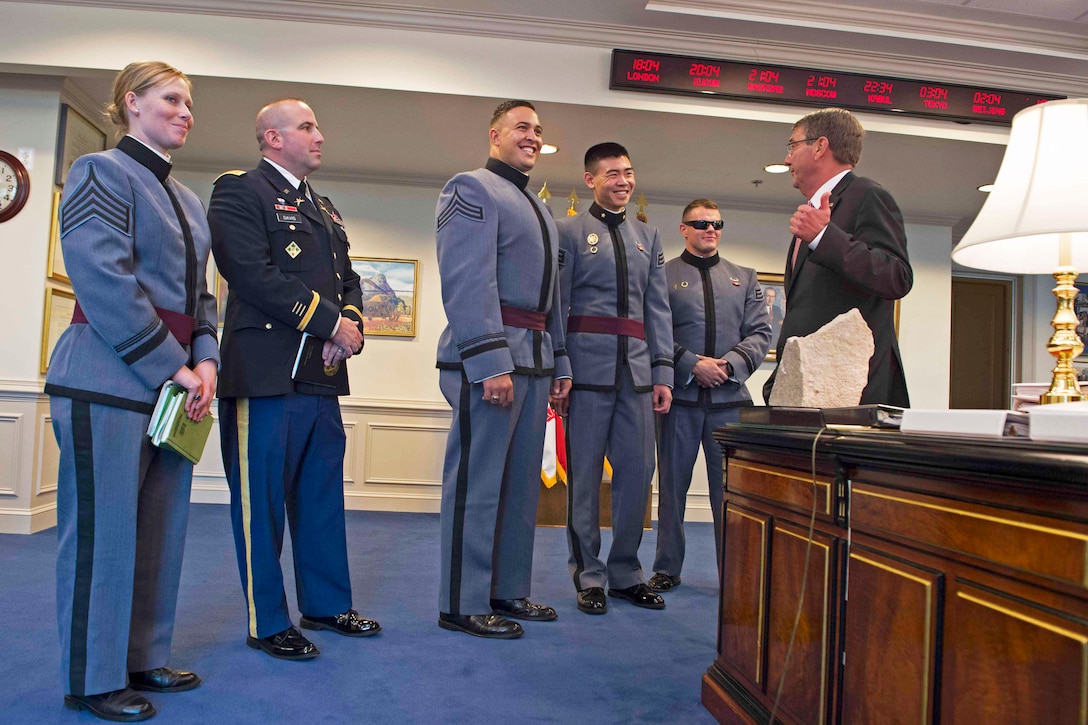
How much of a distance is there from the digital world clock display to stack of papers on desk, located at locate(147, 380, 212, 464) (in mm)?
3117

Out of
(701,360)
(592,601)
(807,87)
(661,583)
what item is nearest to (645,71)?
(807,87)

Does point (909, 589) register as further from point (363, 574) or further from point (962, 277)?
point (962, 277)

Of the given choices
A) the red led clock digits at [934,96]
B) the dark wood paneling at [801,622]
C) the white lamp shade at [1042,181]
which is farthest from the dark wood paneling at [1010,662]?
the red led clock digits at [934,96]

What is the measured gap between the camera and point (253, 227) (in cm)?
248

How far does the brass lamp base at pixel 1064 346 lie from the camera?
1.50 m

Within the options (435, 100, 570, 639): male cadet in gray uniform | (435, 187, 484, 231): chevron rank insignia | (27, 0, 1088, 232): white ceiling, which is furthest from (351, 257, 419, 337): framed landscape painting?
(435, 187, 484, 231): chevron rank insignia

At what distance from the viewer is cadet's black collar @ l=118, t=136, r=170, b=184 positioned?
6.85 ft

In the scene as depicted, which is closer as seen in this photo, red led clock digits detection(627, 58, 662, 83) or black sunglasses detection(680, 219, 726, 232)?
black sunglasses detection(680, 219, 726, 232)

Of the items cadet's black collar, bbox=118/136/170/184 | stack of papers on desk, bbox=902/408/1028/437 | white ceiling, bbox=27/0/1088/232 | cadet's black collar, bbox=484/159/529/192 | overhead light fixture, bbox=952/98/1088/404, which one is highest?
white ceiling, bbox=27/0/1088/232

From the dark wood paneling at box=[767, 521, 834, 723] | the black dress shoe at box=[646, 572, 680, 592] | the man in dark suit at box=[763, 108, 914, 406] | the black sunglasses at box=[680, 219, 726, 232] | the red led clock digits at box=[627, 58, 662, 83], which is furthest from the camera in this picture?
the red led clock digits at box=[627, 58, 662, 83]

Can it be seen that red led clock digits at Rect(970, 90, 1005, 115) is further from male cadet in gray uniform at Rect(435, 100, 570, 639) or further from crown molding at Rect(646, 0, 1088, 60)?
male cadet in gray uniform at Rect(435, 100, 570, 639)

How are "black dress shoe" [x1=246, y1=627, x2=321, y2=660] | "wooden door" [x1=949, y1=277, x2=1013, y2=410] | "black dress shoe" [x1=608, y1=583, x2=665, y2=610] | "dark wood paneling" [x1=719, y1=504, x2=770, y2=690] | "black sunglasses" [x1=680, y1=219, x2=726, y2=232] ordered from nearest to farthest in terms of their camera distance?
"dark wood paneling" [x1=719, y1=504, x2=770, y2=690]
"black dress shoe" [x1=246, y1=627, x2=321, y2=660]
"black dress shoe" [x1=608, y1=583, x2=665, y2=610]
"black sunglasses" [x1=680, y1=219, x2=726, y2=232]
"wooden door" [x1=949, y1=277, x2=1013, y2=410]

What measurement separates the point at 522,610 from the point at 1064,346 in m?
1.97

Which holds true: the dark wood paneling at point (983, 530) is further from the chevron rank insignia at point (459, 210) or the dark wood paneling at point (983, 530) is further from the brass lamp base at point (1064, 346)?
the chevron rank insignia at point (459, 210)
